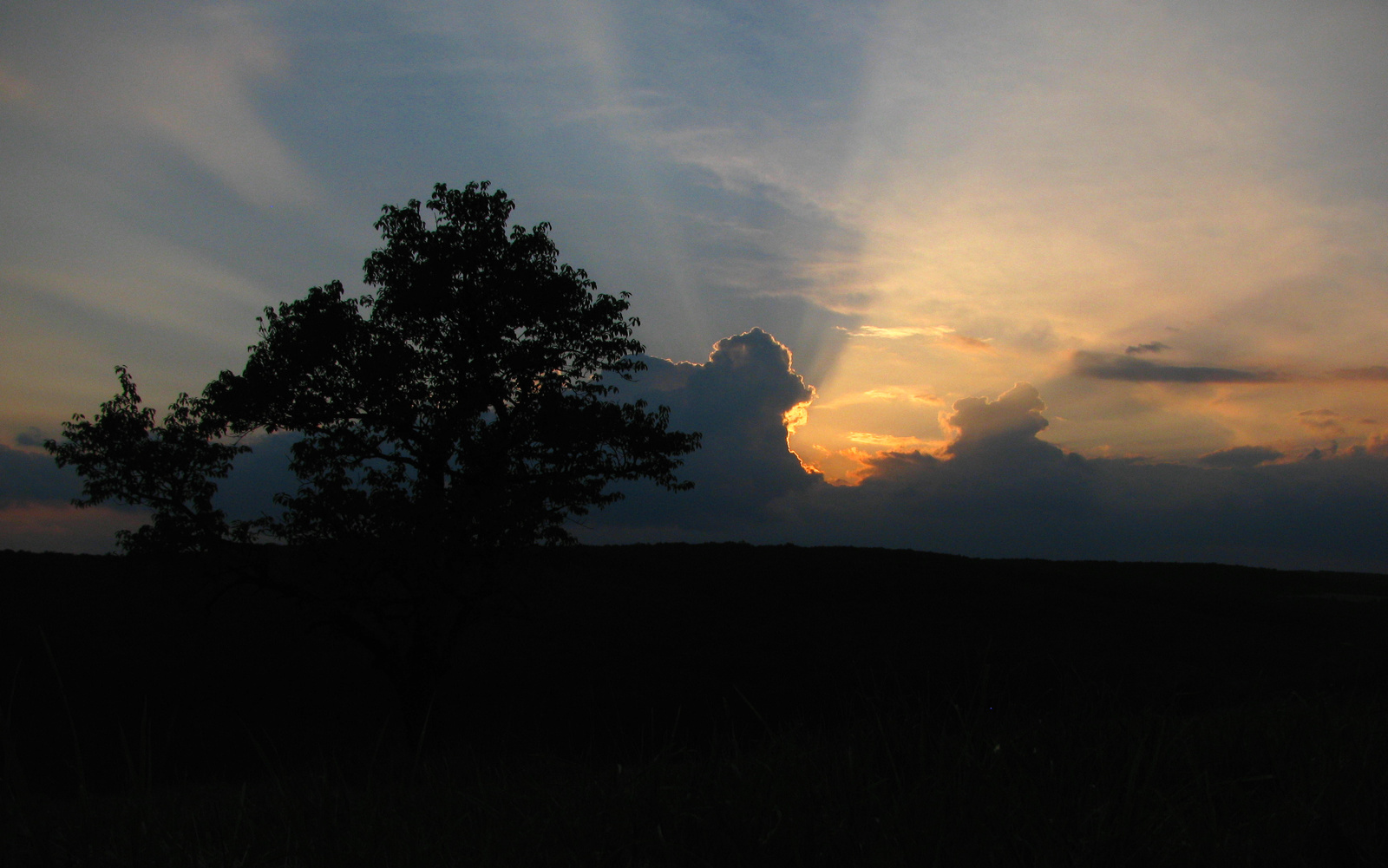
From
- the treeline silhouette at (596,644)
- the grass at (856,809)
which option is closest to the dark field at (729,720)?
the grass at (856,809)

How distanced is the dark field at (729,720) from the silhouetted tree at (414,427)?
1.44 metres

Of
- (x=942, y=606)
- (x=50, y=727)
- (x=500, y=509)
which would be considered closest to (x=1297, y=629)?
(x=942, y=606)

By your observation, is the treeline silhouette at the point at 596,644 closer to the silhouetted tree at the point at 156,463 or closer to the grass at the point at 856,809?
the silhouetted tree at the point at 156,463

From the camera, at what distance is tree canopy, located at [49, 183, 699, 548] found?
56.4 feet

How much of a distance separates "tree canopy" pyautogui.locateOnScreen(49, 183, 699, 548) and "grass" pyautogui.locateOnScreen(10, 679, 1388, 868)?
13367mm

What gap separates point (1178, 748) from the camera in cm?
400

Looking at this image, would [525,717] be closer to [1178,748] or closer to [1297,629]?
[1178,748]

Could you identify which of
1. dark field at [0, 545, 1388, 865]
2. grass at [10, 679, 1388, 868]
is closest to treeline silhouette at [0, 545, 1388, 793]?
dark field at [0, 545, 1388, 865]

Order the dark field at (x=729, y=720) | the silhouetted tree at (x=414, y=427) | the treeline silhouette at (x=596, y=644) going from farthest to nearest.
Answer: the treeline silhouette at (x=596, y=644) < the silhouetted tree at (x=414, y=427) < the dark field at (x=729, y=720)

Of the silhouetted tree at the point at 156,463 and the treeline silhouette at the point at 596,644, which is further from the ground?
the silhouetted tree at the point at 156,463

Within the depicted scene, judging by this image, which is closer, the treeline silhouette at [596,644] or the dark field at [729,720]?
the dark field at [729,720]

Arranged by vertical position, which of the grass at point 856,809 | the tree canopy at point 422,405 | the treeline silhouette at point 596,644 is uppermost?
the tree canopy at point 422,405

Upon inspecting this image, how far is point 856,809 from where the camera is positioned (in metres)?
2.98

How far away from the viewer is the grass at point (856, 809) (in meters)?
2.73
